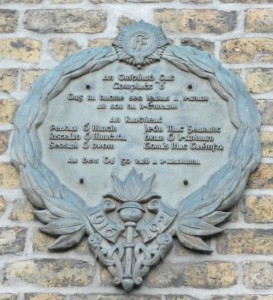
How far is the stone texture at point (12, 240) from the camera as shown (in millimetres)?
4574

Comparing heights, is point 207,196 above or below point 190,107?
below

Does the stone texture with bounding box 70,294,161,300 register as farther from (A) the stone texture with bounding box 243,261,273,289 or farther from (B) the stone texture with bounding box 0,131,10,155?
(B) the stone texture with bounding box 0,131,10,155

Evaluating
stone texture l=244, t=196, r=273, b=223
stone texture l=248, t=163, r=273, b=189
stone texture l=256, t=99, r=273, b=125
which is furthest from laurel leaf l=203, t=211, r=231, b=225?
stone texture l=256, t=99, r=273, b=125

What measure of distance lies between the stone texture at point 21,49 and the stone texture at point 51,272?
1.10 meters

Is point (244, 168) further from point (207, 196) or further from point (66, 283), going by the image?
point (66, 283)

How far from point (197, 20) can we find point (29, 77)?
90cm

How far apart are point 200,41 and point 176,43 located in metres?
0.12

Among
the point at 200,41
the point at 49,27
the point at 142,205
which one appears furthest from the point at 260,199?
the point at 49,27

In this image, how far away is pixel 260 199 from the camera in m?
4.62

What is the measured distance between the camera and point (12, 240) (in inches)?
181

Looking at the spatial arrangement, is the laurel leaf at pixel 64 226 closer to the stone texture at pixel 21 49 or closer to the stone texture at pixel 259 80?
the stone texture at pixel 21 49

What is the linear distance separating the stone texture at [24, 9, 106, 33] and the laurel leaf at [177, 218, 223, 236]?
1.18 m

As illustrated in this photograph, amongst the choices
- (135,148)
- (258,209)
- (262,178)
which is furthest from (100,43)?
(258,209)

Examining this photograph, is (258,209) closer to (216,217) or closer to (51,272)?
(216,217)
